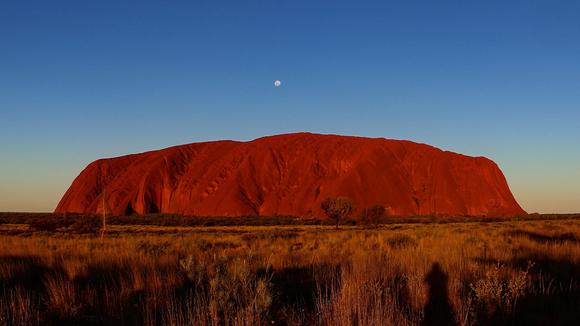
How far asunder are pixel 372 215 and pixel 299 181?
1429 inches

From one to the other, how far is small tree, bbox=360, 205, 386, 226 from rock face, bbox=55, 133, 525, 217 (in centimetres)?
2404

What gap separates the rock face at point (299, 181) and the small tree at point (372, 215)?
24040 millimetres

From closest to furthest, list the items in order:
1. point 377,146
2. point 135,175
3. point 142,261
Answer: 1. point 142,261
2. point 377,146
3. point 135,175

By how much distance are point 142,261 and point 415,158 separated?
81258mm

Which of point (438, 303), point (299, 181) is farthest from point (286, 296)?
→ point (299, 181)

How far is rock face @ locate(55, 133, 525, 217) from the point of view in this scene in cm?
7706

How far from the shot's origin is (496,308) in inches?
204

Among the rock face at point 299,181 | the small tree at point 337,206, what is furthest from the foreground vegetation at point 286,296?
the rock face at point 299,181

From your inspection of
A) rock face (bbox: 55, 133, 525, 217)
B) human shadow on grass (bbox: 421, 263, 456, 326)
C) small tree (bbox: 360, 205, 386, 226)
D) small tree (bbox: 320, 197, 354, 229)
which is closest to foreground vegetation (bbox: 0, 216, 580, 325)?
human shadow on grass (bbox: 421, 263, 456, 326)

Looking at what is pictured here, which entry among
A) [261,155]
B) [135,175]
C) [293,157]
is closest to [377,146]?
[293,157]

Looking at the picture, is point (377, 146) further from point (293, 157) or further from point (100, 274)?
point (100, 274)

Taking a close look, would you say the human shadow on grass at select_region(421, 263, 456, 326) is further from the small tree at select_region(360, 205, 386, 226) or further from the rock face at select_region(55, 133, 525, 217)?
the rock face at select_region(55, 133, 525, 217)

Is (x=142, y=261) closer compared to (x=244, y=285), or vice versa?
(x=244, y=285)

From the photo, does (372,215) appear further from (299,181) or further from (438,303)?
(438,303)
